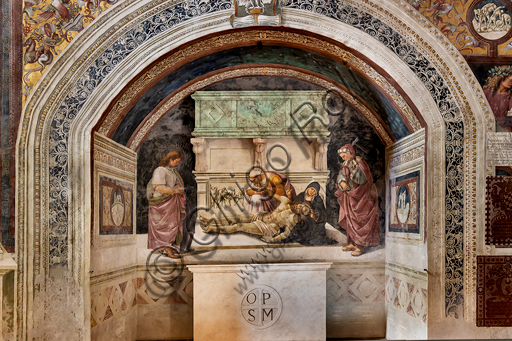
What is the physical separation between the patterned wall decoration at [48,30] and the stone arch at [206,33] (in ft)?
0.40

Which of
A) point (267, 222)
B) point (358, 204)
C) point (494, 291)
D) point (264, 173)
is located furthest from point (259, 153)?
point (494, 291)

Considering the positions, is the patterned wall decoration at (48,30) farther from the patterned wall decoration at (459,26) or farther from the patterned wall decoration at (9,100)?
the patterned wall decoration at (459,26)

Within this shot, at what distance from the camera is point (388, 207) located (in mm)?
7688

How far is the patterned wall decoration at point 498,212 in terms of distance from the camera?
599 cm

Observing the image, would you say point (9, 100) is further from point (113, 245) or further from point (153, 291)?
point (153, 291)

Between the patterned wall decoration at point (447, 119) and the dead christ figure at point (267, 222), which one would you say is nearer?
the patterned wall decoration at point (447, 119)

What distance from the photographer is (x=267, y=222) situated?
25.4 ft

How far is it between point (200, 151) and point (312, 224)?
6.92 feet

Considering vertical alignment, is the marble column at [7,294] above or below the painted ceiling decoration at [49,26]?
below

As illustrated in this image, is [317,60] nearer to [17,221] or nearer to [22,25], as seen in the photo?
[22,25]

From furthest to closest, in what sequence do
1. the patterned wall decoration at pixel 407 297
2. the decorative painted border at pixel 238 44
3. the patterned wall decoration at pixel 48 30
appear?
1. the decorative painted border at pixel 238 44
2. the patterned wall decoration at pixel 407 297
3. the patterned wall decoration at pixel 48 30

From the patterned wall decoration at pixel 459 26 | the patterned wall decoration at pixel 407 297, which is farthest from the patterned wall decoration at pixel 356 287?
the patterned wall decoration at pixel 459 26

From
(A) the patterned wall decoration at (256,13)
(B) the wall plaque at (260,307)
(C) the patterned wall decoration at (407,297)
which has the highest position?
(A) the patterned wall decoration at (256,13)

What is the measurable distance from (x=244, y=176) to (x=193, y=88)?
1590 millimetres
